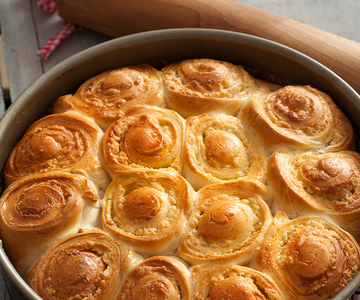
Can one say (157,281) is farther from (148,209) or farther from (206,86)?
(206,86)

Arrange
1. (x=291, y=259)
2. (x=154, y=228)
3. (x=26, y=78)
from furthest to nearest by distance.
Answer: (x=26, y=78)
(x=154, y=228)
(x=291, y=259)

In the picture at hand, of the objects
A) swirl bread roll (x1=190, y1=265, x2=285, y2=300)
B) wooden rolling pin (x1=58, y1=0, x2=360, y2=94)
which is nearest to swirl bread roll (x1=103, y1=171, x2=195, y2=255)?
swirl bread roll (x1=190, y1=265, x2=285, y2=300)

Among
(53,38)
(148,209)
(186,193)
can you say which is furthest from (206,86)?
(53,38)

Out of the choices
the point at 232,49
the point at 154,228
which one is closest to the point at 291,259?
the point at 154,228

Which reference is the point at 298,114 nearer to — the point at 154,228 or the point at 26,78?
the point at 154,228

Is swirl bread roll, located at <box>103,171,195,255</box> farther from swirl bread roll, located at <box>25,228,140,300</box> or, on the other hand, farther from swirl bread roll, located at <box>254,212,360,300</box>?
swirl bread roll, located at <box>254,212,360,300</box>

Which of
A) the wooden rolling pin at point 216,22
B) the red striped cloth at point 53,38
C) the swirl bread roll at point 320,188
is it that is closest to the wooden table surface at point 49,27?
the red striped cloth at point 53,38
